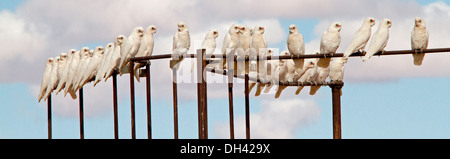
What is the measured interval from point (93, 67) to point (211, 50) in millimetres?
2870

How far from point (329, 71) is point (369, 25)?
5092 mm

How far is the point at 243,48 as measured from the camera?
16.5 metres

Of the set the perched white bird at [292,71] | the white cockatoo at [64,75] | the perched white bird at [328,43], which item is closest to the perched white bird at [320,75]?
the perched white bird at [292,71]

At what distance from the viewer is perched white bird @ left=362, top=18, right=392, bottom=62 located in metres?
15.5

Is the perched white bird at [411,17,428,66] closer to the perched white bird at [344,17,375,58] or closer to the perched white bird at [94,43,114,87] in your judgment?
the perched white bird at [344,17,375,58]

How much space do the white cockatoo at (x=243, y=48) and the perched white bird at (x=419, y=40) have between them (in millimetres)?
2930

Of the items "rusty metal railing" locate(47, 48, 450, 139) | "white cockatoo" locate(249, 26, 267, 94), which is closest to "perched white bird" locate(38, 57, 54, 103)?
"rusty metal railing" locate(47, 48, 450, 139)

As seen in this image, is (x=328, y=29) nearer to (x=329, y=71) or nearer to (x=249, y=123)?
(x=249, y=123)

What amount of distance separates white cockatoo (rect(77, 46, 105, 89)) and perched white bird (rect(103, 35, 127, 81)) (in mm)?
946

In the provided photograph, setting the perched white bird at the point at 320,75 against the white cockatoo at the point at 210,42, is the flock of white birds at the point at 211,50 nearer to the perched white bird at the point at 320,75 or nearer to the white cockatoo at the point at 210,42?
Result: the white cockatoo at the point at 210,42

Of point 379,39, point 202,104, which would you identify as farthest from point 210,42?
point 379,39

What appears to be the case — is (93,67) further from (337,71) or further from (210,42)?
(337,71)

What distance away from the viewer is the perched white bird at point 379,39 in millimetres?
15477
